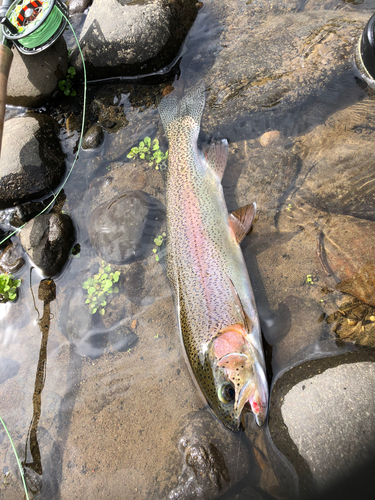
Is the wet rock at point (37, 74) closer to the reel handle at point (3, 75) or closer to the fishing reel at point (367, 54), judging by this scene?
the reel handle at point (3, 75)

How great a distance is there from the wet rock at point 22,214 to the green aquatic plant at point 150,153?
4.88 ft

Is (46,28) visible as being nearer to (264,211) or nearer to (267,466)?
(264,211)

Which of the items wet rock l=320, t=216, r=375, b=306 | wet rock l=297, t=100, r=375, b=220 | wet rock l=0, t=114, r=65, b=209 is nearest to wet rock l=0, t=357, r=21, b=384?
wet rock l=0, t=114, r=65, b=209

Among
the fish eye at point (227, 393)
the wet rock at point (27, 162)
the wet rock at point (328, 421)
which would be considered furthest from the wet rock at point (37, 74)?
the wet rock at point (328, 421)

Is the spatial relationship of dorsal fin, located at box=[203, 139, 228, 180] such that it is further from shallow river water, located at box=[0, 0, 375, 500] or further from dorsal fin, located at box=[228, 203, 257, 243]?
dorsal fin, located at box=[228, 203, 257, 243]

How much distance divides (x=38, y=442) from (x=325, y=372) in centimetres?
293

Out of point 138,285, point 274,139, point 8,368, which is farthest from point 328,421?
point 8,368

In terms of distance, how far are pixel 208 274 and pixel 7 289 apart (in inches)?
102

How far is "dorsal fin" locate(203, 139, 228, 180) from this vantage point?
143 inches

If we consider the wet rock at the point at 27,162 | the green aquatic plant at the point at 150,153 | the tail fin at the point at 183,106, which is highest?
the wet rock at the point at 27,162

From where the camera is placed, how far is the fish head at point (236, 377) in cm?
254

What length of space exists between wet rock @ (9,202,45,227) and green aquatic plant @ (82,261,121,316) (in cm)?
125

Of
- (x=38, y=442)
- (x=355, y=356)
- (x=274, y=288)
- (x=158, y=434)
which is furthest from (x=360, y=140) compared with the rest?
(x=38, y=442)

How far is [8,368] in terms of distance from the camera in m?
3.57
